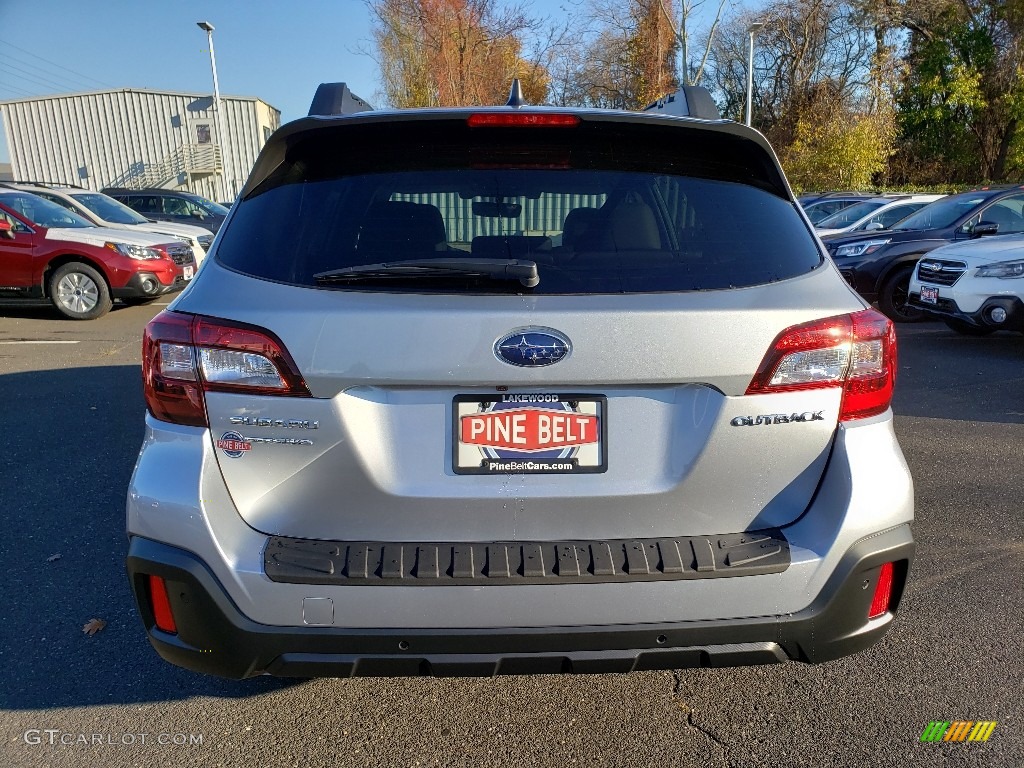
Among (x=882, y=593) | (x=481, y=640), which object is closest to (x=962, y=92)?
(x=882, y=593)

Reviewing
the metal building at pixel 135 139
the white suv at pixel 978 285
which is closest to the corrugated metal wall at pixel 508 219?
the white suv at pixel 978 285

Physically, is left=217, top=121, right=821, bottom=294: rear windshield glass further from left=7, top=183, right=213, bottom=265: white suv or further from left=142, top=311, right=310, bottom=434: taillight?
left=7, top=183, right=213, bottom=265: white suv

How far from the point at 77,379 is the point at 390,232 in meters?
5.86

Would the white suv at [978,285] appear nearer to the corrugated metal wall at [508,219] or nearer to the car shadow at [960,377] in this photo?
the car shadow at [960,377]

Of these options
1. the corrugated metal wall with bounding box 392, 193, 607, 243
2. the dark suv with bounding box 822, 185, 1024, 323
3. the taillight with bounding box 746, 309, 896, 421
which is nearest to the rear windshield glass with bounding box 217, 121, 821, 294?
the corrugated metal wall with bounding box 392, 193, 607, 243

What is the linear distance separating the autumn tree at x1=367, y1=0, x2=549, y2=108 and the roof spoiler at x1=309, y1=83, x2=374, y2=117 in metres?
20.3

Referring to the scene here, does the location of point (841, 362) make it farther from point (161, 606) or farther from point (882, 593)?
point (161, 606)

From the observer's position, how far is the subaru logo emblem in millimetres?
1768

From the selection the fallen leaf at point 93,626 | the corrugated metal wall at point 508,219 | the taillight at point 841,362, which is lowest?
the fallen leaf at point 93,626

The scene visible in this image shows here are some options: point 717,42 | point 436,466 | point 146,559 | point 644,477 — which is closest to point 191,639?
point 146,559

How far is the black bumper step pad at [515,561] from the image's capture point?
69.7 inches

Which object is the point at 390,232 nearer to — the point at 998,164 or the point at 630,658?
the point at 630,658

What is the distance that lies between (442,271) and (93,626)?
2.15 m

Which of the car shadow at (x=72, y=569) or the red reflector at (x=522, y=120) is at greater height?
the red reflector at (x=522, y=120)
